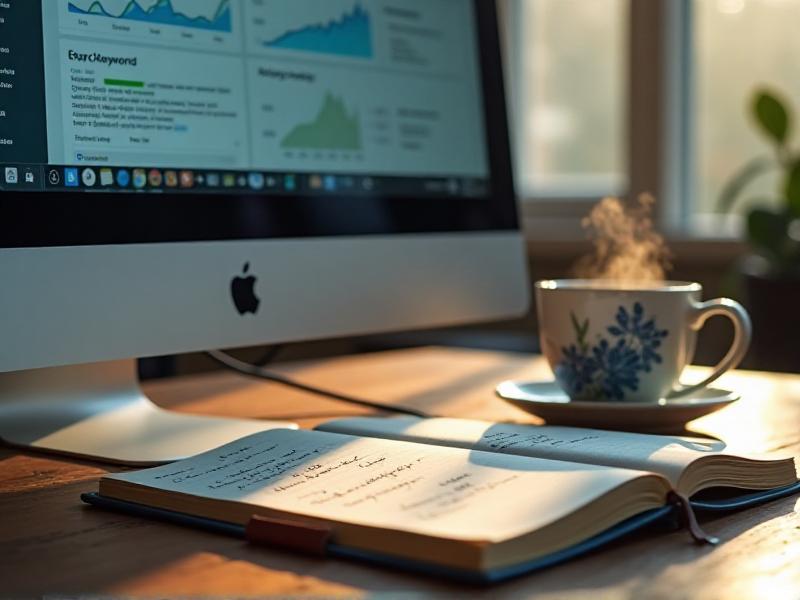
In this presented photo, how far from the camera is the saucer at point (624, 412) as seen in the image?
752 mm

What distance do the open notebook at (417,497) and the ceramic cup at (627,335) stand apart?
15 centimetres

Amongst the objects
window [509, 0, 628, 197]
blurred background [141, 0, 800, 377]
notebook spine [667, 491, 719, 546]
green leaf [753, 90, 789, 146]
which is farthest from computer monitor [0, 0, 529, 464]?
window [509, 0, 628, 197]

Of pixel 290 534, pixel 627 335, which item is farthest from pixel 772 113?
pixel 290 534

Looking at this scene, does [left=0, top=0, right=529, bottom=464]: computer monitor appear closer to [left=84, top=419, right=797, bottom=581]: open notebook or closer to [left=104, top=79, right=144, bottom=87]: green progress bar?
[left=104, top=79, right=144, bottom=87]: green progress bar

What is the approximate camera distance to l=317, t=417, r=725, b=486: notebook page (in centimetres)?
58

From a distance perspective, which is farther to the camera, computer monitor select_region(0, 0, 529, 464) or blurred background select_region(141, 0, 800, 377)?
blurred background select_region(141, 0, 800, 377)

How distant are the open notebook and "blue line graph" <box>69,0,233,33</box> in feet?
1.04

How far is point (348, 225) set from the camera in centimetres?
92

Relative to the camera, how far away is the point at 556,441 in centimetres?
66

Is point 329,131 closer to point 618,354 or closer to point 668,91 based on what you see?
point 618,354

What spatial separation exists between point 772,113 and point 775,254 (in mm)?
253

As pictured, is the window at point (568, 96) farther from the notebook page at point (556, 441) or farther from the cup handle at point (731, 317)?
the notebook page at point (556, 441)

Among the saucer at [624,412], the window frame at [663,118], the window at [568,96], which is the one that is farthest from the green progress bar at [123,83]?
the window at [568,96]

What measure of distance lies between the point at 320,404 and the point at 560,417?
275mm
